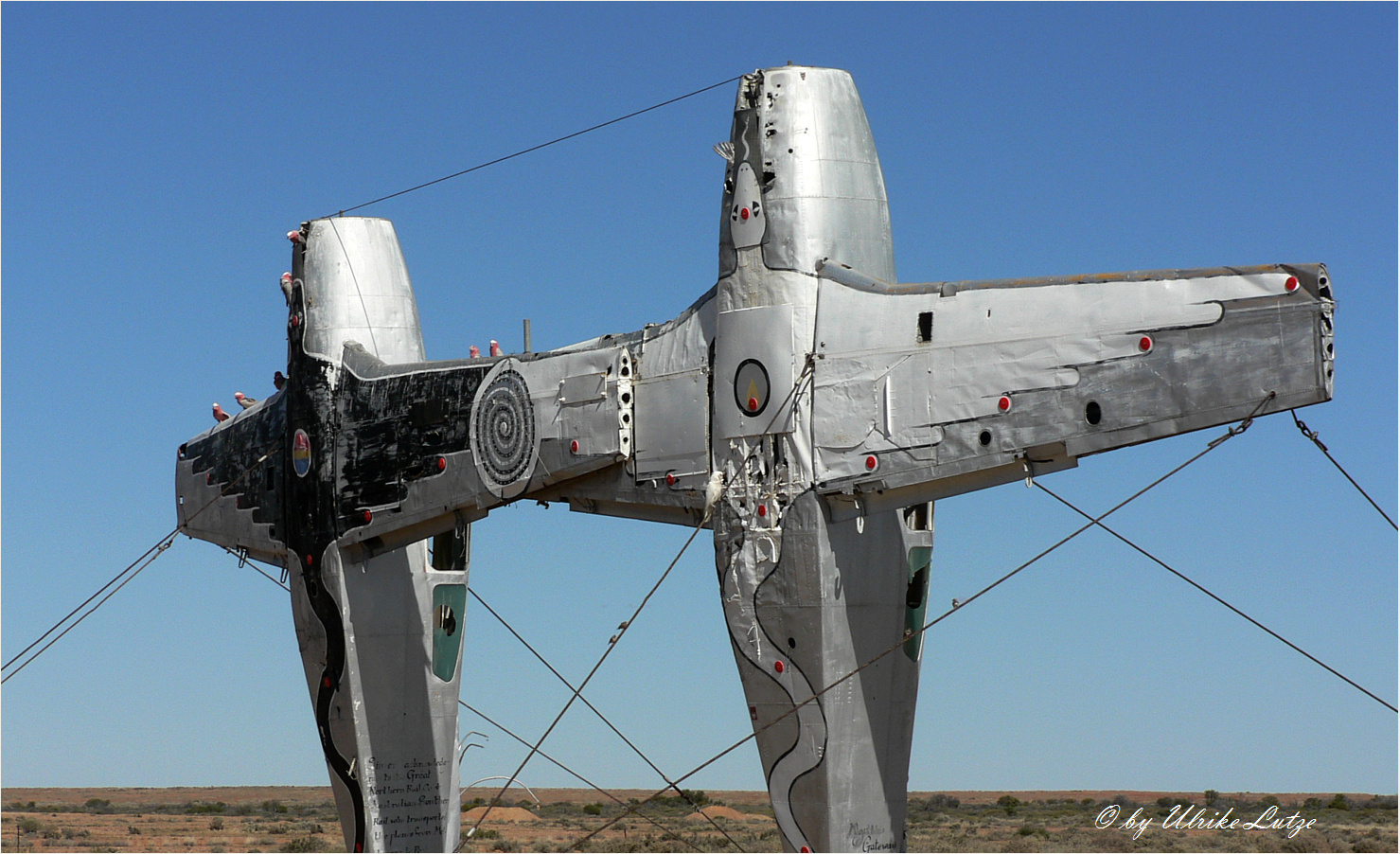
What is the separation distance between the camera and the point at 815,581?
1470 cm

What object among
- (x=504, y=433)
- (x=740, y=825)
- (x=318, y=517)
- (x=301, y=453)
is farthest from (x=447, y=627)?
(x=740, y=825)

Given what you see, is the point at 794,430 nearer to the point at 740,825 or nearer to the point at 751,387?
the point at 751,387

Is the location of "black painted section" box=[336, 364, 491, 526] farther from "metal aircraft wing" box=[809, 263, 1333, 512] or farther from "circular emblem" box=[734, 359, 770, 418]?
"metal aircraft wing" box=[809, 263, 1333, 512]

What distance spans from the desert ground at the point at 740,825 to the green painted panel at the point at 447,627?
2013 mm

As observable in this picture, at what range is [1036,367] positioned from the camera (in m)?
13.6

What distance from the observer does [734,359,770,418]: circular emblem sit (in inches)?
592

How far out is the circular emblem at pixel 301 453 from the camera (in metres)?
19.8

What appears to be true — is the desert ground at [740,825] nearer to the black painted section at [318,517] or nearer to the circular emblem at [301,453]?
the black painted section at [318,517]

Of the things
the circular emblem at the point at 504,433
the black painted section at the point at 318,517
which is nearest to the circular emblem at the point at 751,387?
the circular emblem at the point at 504,433

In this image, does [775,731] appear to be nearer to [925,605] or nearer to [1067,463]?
[925,605]

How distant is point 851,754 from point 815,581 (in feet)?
5.22

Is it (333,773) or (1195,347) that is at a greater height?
(1195,347)

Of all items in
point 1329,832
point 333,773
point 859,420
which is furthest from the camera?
point 1329,832

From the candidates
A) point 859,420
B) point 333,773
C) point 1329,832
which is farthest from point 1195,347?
point 1329,832
